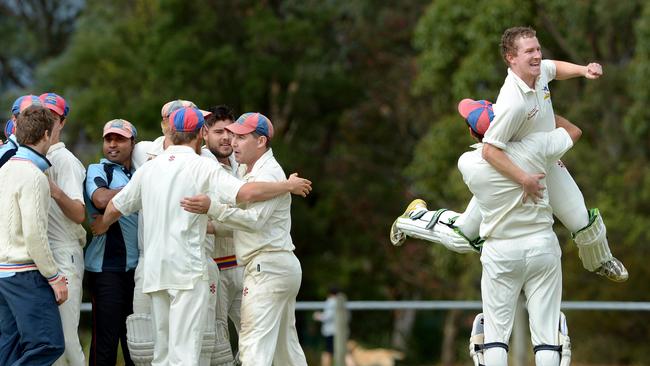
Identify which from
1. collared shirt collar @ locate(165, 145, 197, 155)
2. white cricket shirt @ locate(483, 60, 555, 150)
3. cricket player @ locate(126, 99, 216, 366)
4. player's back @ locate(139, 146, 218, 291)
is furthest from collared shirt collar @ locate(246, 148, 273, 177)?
white cricket shirt @ locate(483, 60, 555, 150)

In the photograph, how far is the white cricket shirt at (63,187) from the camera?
8.95 metres

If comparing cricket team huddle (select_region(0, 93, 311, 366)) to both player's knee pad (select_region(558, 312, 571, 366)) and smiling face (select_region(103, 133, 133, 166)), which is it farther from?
player's knee pad (select_region(558, 312, 571, 366))

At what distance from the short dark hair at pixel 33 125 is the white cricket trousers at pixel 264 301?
1696 mm

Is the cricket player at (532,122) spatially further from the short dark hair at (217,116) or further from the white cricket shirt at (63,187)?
the white cricket shirt at (63,187)

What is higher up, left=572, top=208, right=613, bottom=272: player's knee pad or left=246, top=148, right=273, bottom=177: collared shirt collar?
left=246, top=148, right=273, bottom=177: collared shirt collar

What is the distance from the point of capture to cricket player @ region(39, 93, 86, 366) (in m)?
8.91

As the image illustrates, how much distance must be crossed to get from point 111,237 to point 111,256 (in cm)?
15

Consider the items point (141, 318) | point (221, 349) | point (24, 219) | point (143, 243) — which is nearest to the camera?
point (24, 219)

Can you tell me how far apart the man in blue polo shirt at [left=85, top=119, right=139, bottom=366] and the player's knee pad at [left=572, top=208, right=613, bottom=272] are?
317 centimetres

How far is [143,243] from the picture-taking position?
934 cm

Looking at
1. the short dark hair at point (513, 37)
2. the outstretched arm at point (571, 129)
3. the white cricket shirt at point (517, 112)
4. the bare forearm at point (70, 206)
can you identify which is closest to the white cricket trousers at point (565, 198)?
the outstretched arm at point (571, 129)

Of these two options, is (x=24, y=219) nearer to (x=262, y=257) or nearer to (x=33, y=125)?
(x=33, y=125)

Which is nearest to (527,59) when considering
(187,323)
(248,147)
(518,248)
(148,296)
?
(518,248)

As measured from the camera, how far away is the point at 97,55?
3005 cm
